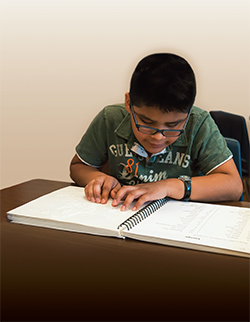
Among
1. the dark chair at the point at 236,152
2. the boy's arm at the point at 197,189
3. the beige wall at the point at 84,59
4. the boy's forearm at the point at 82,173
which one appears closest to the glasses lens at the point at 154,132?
the boy's arm at the point at 197,189

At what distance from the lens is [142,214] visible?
0.79 meters

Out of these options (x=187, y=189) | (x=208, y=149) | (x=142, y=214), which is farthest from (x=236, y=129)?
(x=142, y=214)

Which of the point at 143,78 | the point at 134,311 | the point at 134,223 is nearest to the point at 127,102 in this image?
the point at 143,78

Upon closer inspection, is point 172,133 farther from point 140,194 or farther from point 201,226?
point 201,226

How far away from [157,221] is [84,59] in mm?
1881

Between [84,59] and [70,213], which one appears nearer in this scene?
[70,213]

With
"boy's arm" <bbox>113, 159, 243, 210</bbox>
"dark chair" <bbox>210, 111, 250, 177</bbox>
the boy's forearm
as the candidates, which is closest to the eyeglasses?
"boy's arm" <bbox>113, 159, 243, 210</bbox>

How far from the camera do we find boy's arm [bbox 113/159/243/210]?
87 cm

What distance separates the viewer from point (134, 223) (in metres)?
0.75

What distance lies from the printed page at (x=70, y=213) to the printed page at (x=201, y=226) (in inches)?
2.4

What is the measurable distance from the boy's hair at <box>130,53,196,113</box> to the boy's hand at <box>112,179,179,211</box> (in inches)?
7.9
